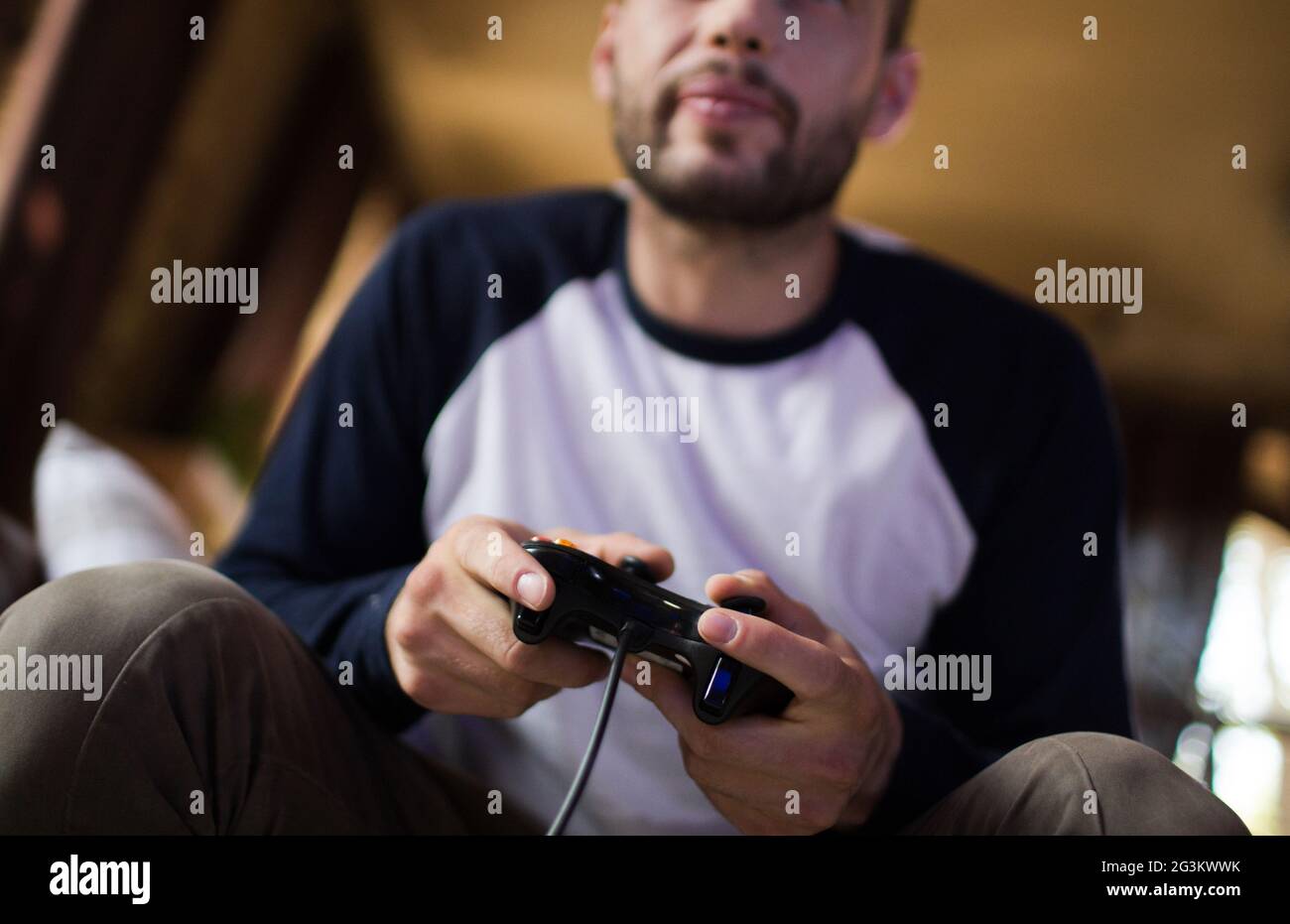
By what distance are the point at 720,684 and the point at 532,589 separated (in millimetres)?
110

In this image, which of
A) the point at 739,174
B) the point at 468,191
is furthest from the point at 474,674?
the point at 468,191

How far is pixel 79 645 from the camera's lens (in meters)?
0.51

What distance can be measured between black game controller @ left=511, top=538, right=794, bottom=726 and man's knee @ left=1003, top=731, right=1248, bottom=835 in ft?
0.54

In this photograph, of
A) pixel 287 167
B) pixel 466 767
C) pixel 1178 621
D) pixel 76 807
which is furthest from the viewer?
pixel 1178 621

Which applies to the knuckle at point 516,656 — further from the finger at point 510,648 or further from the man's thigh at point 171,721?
the man's thigh at point 171,721

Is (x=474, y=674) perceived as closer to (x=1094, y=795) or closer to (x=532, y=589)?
(x=532, y=589)

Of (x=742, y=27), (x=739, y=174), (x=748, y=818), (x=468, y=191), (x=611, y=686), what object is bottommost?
(x=748, y=818)

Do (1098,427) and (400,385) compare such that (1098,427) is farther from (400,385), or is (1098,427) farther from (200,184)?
(200,184)

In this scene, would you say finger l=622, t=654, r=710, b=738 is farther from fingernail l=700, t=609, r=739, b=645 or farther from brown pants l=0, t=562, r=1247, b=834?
brown pants l=0, t=562, r=1247, b=834

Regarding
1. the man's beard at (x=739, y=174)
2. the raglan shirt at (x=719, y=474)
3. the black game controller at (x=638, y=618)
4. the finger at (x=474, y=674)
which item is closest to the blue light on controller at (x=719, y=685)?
the black game controller at (x=638, y=618)

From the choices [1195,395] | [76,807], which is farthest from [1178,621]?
[76,807]

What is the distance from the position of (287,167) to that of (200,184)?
0.46m
